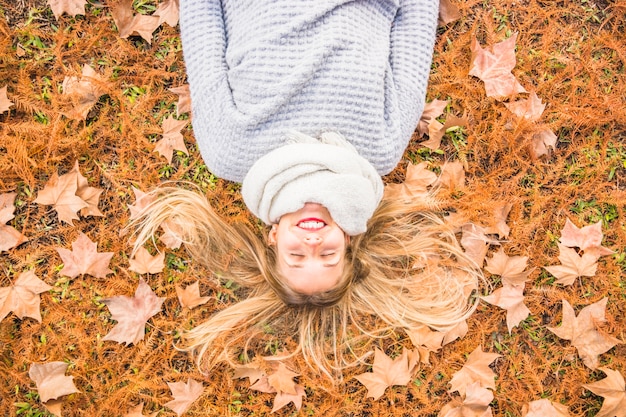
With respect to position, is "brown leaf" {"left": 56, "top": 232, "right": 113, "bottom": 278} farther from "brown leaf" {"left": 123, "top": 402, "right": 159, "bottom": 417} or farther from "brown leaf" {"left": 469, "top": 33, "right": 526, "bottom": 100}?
"brown leaf" {"left": 469, "top": 33, "right": 526, "bottom": 100}

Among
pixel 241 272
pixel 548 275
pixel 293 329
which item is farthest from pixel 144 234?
pixel 548 275

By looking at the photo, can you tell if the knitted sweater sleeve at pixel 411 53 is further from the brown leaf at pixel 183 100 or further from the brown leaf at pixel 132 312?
the brown leaf at pixel 132 312

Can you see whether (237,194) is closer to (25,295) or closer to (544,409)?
(25,295)

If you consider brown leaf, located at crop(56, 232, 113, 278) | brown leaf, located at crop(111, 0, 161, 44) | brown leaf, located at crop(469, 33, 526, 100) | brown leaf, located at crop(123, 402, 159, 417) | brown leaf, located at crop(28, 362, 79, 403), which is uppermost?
brown leaf, located at crop(111, 0, 161, 44)

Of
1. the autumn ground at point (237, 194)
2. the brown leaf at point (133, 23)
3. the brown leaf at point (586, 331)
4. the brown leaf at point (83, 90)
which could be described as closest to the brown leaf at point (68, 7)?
the autumn ground at point (237, 194)

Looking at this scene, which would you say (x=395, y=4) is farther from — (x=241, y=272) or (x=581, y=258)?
(x=581, y=258)

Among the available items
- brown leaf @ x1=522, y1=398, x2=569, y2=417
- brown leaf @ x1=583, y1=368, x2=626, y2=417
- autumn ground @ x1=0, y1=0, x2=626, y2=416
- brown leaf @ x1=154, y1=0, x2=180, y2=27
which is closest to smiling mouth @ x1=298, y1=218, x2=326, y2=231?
autumn ground @ x1=0, y1=0, x2=626, y2=416

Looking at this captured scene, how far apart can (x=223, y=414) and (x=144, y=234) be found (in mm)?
982

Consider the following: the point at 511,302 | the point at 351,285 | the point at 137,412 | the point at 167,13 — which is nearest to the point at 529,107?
the point at 511,302

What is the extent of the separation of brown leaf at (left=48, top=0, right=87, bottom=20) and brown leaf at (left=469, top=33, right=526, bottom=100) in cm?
201

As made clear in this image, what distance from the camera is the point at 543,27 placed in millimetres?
2826

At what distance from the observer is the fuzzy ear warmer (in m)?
1.95

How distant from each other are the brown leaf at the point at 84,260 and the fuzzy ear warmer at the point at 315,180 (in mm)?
1073

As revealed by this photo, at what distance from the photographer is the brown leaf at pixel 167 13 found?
2723 millimetres
